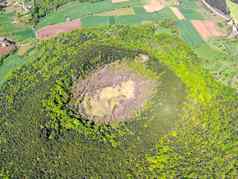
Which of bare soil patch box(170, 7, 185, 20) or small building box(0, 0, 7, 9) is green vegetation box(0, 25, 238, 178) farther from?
small building box(0, 0, 7, 9)

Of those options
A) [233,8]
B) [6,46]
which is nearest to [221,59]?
[233,8]

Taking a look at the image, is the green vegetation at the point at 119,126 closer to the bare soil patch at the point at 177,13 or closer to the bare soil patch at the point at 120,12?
the bare soil patch at the point at 177,13

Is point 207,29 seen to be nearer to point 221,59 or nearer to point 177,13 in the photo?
point 177,13

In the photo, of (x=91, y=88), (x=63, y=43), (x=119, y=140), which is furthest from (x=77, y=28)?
(x=119, y=140)

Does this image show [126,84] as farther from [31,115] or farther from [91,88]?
[31,115]

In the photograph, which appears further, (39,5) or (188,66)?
(39,5)

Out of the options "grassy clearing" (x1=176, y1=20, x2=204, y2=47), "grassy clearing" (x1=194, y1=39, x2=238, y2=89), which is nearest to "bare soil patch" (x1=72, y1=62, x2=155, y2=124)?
"grassy clearing" (x1=194, y1=39, x2=238, y2=89)

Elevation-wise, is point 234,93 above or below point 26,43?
below

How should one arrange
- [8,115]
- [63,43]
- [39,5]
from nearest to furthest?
[8,115] → [63,43] → [39,5]
